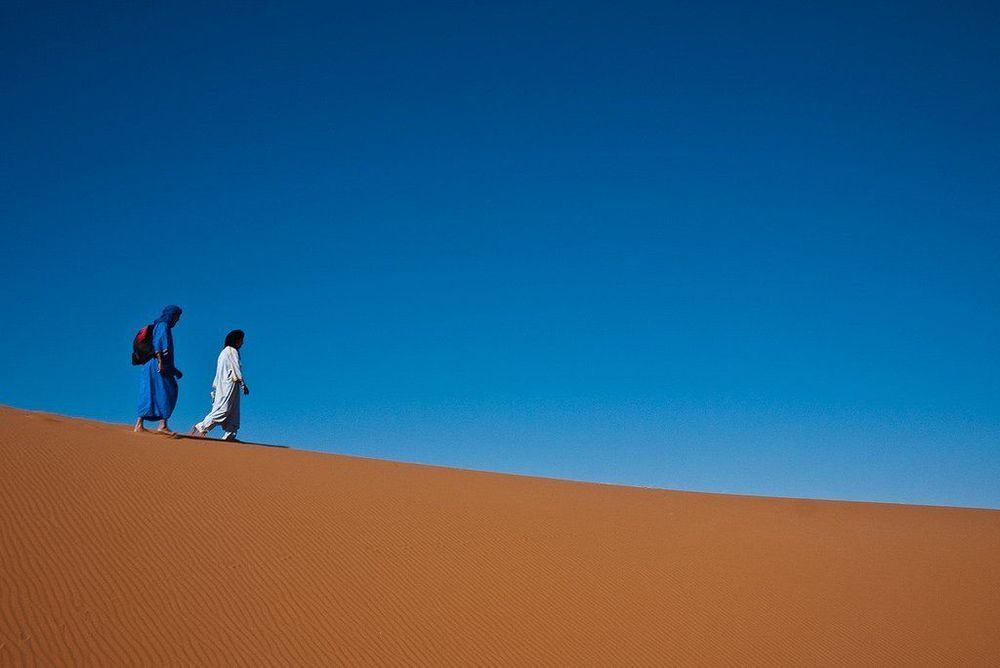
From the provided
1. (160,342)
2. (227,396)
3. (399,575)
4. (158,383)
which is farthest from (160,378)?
(399,575)

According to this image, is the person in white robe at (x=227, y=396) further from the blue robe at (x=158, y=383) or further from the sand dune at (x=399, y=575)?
the sand dune at (x=399, y=575)

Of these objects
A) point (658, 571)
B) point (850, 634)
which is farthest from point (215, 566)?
point (850, 634)

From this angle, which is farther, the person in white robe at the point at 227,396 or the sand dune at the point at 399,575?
the person in white robe at the point at 227,396

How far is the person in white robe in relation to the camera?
1305 cm

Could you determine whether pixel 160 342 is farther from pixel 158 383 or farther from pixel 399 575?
pixel 399 575

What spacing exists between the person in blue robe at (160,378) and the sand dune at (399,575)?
0.90 metres

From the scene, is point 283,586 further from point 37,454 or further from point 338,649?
point 37,454

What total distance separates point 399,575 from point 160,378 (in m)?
7.33

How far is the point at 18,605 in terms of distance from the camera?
15.3 feet

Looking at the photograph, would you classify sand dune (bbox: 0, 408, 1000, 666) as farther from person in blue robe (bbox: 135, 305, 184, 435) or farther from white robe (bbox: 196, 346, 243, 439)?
white robe (bbox: 196, 346, 243, 439)

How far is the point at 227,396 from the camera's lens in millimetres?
13078

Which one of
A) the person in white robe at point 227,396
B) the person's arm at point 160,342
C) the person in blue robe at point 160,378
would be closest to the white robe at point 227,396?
the person in white robe at point 227,396

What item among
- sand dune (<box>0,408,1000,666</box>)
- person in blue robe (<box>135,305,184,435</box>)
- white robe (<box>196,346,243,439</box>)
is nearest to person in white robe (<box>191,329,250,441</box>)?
white robe (<box>196,346,243,439</box>)

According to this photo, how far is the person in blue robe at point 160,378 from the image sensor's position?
12031mm
